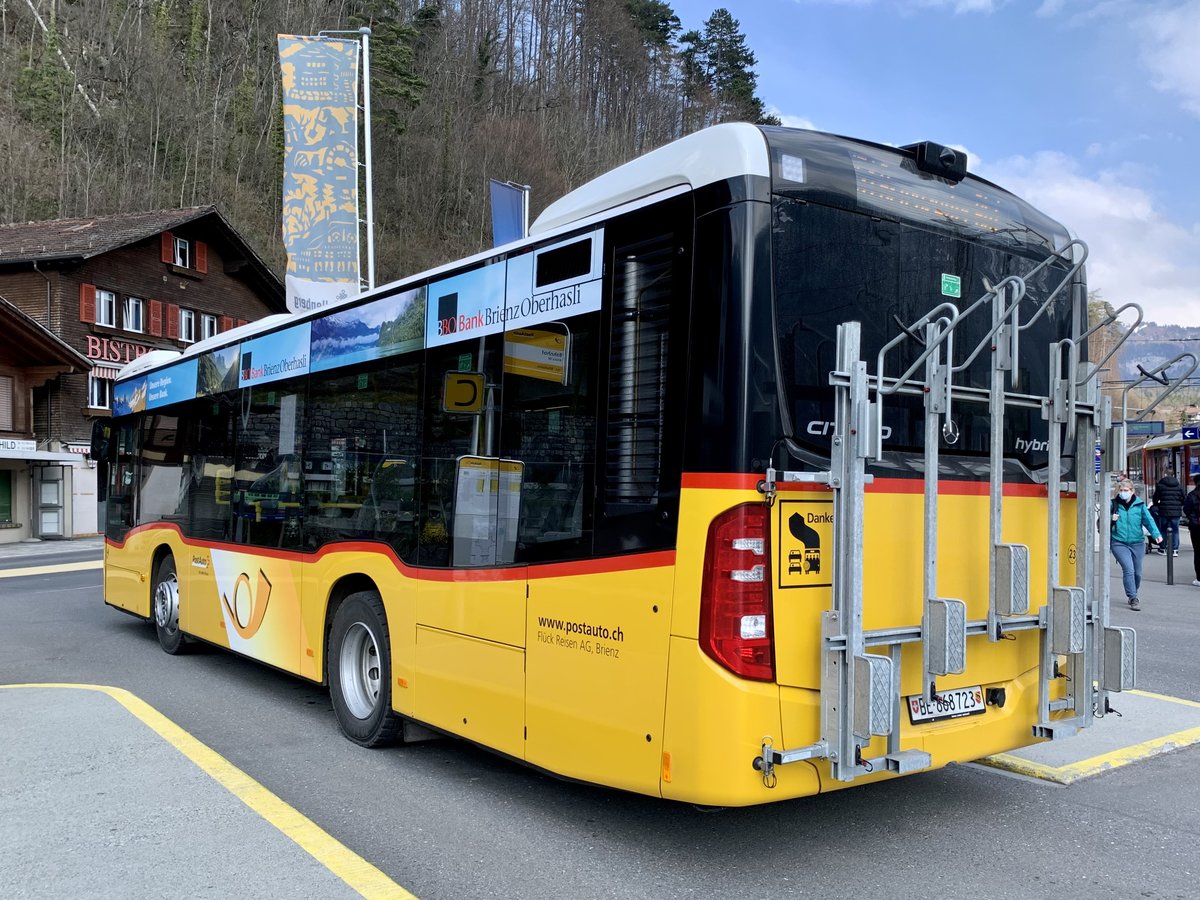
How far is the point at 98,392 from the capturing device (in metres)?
35.3

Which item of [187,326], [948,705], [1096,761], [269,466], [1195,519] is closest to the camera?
[948,705]

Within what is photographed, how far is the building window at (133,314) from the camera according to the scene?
36438mm

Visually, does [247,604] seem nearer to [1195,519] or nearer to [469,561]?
[469,561]

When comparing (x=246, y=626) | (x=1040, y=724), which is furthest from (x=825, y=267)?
(x=246, y=626)

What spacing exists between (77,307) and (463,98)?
21.6m

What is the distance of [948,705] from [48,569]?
20048mm

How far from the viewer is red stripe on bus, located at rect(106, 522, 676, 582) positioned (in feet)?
13.1

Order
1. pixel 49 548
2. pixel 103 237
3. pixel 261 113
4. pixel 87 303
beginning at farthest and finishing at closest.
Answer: pixel 261 113
pixel 103 237
pixel 87 303
pixel 49 548

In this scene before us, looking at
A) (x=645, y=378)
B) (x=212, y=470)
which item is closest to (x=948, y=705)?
(x=645, y=378)

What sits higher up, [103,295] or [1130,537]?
[103,295]

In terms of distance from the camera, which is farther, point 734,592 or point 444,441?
point 444,441

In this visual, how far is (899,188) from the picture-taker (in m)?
4.38

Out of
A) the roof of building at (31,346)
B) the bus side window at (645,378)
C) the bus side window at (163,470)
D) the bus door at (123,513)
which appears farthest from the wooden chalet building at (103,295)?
the bus side window at (645,378)

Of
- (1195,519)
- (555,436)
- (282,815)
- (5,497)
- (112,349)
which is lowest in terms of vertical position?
(282,815)
